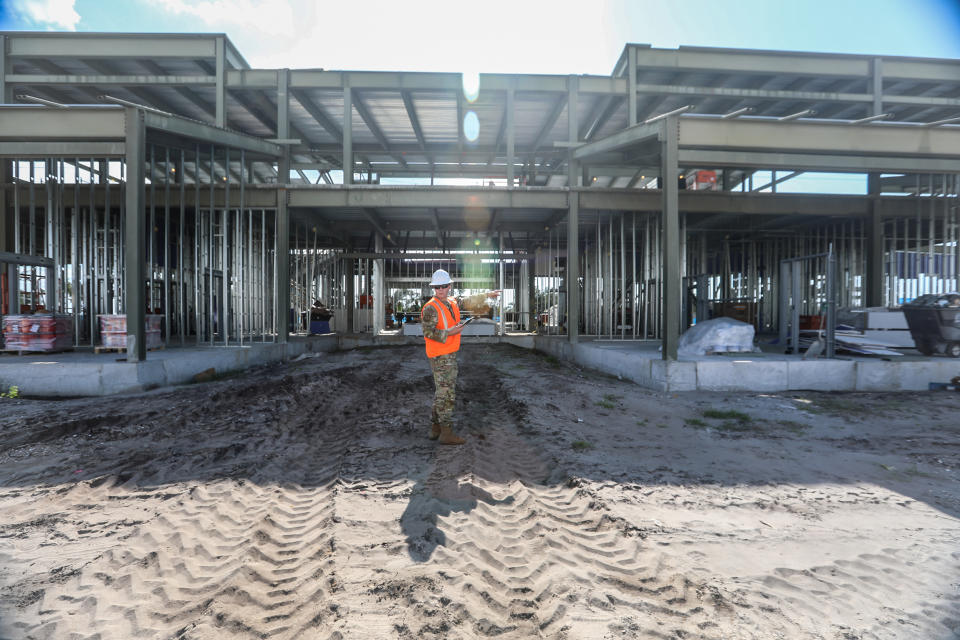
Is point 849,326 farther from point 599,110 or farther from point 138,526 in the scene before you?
point 138,526

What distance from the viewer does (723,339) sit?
9680 mm

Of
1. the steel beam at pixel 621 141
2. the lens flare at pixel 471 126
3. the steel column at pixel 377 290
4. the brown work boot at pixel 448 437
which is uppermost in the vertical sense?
the lens flare at pixel 471 126

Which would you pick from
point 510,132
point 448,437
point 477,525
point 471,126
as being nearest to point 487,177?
point 471,126

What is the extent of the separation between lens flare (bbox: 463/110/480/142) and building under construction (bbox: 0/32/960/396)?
11cm

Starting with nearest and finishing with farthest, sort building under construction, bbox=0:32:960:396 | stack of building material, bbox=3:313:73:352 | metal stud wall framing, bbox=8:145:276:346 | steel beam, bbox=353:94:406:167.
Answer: building under construction, bbox=0:32:960:396 < stack of building material, bbox=3:313:73:352 < metal stud wall framing, bbox=8:145:276:346 < steel beam, bbox=353:94:406:167

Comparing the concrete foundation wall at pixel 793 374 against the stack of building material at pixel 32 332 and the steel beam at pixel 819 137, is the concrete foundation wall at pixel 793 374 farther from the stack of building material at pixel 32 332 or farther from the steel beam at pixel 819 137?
the stack of building material at pixel 32 332

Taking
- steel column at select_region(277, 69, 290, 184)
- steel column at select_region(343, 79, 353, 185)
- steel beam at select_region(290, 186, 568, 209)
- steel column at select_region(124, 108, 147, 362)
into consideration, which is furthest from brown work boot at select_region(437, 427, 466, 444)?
steel column at select_region(277, 69, 290, 184)

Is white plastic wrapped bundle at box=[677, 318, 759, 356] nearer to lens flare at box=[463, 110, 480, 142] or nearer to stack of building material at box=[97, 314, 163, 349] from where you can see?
lens flare at box=[463, 110, 480, 142]

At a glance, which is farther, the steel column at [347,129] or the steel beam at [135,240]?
the steel column at [347,129]

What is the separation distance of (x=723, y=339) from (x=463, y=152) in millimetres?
11989

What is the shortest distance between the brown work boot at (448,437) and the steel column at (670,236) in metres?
5.16

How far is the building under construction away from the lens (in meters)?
8.95

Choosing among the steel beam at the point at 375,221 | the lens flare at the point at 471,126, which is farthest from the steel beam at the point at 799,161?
the steel beam at the point at 375,221

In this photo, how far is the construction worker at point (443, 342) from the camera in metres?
5.22
